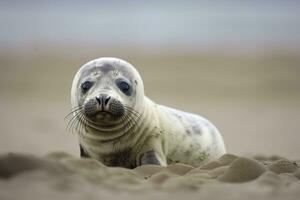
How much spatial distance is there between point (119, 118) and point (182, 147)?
82 cm

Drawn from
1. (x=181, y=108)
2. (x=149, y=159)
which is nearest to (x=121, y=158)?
(x=149, y=159)

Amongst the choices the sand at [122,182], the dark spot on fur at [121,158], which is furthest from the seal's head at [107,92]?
the sand at [122,182]

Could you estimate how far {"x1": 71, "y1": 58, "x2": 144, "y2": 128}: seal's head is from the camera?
251 inches

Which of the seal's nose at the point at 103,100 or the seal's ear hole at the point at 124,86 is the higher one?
the seal's ear hole at the point at 124,86

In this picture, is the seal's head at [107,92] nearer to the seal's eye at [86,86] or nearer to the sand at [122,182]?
the seal's eye at [86,86]

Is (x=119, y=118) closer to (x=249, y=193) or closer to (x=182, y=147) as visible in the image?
(x=182, y=147)

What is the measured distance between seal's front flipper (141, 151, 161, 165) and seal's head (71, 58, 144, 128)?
0.35 meters

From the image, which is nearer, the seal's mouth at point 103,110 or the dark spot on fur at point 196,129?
the seal's mouth at point 103,110

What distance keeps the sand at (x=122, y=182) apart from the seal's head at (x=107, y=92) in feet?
2.99

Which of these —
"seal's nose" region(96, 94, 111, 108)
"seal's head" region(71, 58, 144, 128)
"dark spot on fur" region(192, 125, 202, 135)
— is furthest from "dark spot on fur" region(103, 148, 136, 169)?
"dark spot on fur" region(192, 125, 202, 135)

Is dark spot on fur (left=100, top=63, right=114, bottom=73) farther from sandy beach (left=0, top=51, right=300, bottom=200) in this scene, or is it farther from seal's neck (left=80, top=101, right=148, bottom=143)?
sandy beach (left=0, top=51, right=300, bottom=200)

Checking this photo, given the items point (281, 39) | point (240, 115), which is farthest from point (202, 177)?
→ point (281, 39)

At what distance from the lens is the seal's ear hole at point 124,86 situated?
6762mm

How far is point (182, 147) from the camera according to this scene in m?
7.13
